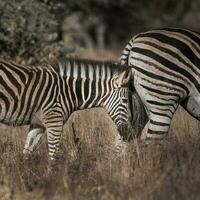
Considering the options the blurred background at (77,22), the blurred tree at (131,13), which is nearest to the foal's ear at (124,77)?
the blurred background at (77,22)

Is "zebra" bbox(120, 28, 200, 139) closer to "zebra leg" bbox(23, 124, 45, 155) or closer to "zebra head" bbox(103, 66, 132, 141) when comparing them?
"zebra head" bbox(103, 66, 132, 141)

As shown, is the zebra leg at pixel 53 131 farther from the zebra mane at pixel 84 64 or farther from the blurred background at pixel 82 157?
the zebra mane at pixel 84 64

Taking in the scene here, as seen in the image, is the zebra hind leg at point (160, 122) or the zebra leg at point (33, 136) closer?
the zebra hind leg at point (160, 122)

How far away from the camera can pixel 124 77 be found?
8.45 m

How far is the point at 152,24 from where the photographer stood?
95.3 feet

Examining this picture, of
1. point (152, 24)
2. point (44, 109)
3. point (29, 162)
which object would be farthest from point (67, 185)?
point (152, 24)

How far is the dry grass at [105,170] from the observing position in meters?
6.30

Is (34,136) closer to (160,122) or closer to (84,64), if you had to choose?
(84,64)

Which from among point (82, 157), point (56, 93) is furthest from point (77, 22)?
point (82, 157)

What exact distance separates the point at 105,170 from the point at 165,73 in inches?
60.3

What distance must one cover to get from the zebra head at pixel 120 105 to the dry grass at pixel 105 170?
305 millimetres

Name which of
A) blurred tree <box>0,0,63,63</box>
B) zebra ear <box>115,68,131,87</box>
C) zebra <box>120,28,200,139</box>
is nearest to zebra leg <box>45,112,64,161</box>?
zebra ear <box>115,68,131,87</box>

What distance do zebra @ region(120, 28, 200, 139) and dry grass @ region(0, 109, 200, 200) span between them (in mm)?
352

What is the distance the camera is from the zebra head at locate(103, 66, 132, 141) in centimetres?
871
